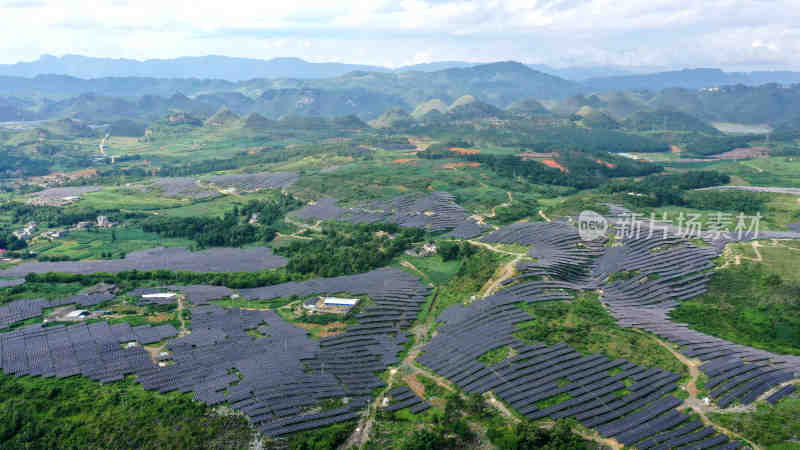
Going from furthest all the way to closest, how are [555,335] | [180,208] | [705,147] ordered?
[705,147]
[180,208]
[555,335]

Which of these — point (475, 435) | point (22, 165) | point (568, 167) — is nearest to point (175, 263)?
point (475, 435)

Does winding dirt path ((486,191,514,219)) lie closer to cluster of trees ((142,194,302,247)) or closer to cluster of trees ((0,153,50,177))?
cluster of trees ((142,194,302,247))

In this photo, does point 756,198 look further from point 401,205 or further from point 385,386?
point 385,386

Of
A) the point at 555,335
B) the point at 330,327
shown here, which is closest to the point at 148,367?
the point at 330,327

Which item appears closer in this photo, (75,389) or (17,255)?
(75,389)

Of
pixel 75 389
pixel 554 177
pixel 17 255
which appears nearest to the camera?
pixel 75 389

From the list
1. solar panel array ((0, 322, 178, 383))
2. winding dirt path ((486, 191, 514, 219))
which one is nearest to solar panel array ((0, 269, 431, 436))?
solar panel array ((0, 322, 178, 383))
